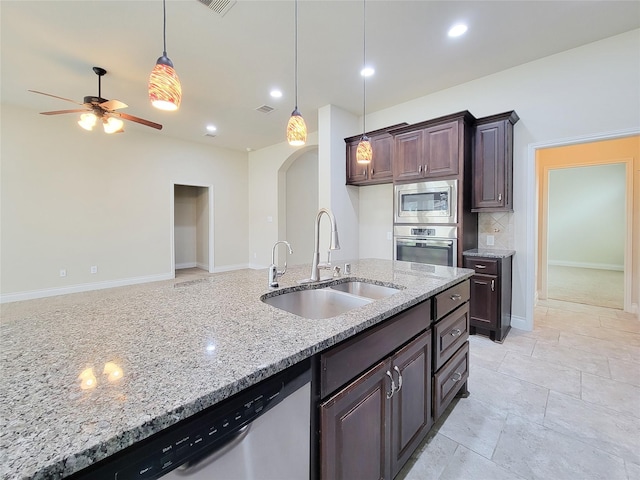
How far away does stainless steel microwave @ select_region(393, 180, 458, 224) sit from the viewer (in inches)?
128

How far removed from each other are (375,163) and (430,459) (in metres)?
3.47

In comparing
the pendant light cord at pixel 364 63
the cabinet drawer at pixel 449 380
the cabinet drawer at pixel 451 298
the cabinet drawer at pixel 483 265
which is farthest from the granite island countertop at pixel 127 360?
the pendant light cord at pixel 364 63

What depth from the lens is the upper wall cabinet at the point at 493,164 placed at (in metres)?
3.14

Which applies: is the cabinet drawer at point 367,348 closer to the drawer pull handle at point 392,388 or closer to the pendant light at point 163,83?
the drawer pull handle at point 392,388

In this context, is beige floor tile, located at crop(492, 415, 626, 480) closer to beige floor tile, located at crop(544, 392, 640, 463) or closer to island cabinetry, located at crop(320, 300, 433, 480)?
beige floor tile, located at crop(544, 392, 640, 463)

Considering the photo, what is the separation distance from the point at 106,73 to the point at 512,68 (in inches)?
189

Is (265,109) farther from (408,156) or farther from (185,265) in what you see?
(185,265)

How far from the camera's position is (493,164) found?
3.21 m

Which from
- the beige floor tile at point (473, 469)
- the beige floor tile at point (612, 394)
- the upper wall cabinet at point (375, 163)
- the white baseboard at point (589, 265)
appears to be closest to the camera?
the beige floor tile at point (473, 469)

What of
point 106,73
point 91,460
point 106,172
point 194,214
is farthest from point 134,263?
point 91,460

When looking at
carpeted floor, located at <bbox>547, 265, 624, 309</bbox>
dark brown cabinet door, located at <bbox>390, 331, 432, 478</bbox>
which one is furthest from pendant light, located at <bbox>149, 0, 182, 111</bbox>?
carpeted floor, located at <bbox>547, 265, 624, 309</bbox>

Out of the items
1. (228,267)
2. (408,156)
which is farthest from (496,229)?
(228,267)

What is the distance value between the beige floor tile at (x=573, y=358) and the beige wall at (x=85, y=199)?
20.8 ft

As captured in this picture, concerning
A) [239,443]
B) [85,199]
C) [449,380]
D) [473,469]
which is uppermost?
[85,199]
